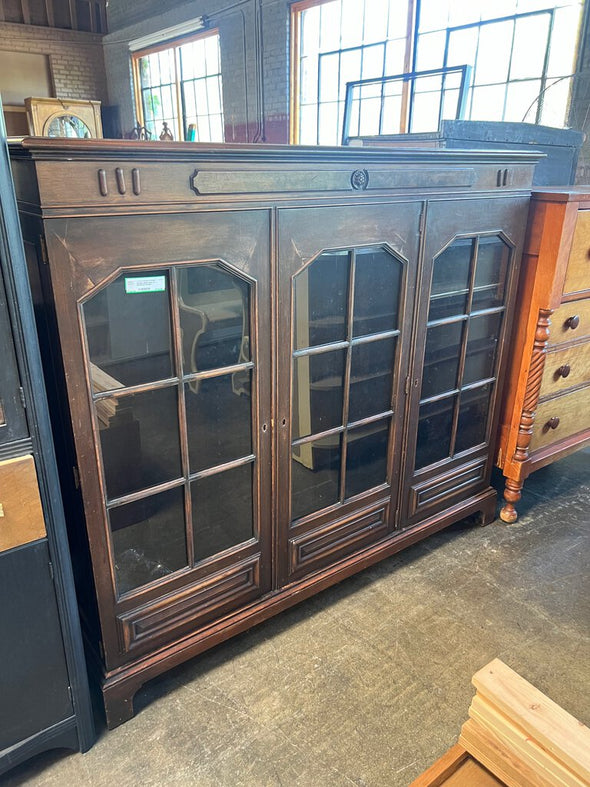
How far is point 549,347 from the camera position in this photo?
2115 mm

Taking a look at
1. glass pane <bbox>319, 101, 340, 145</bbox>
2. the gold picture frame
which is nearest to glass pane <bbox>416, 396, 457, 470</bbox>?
glass pane <bbox>319, 101, 340, 145</bbox>

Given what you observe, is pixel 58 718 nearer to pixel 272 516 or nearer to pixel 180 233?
pixel 272 516

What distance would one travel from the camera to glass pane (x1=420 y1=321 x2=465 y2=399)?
6.23 ft

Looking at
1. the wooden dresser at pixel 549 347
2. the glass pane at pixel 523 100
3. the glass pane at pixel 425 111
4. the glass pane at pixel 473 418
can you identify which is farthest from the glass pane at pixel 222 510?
the glass pane at pixel 425 111

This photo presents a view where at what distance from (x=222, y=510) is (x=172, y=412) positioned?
353mm

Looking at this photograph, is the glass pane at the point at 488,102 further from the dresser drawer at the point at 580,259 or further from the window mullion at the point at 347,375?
the window mullion at the point at 347,375

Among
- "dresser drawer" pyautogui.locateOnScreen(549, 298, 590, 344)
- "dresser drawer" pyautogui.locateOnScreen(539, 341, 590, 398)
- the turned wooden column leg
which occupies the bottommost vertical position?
the turned wooden column leg

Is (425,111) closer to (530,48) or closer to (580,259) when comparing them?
(530,48)

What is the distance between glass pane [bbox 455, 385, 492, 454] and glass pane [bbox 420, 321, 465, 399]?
0.14m

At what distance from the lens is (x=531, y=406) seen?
84.9 inches

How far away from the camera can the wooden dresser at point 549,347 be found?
195 centimetres

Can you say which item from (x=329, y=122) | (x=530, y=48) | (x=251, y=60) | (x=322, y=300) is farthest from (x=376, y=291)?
(x=251, y=60)

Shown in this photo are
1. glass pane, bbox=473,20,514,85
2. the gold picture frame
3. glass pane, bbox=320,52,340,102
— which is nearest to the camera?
glass pane, bbox=473,20,514,85

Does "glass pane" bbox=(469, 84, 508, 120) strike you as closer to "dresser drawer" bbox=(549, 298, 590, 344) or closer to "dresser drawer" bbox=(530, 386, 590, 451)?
"dresser drawer" bbox=(549, 298, 590, 344)
